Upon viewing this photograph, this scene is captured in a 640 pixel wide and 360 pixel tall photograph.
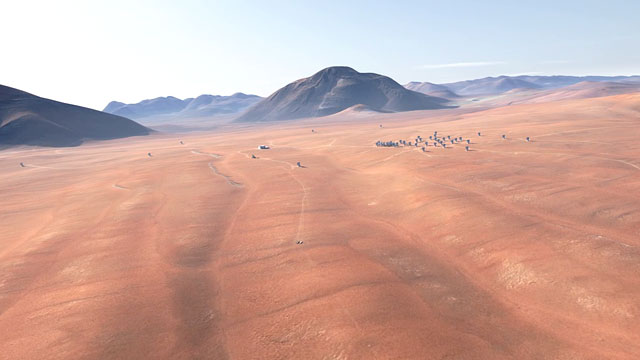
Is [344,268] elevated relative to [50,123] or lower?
lower

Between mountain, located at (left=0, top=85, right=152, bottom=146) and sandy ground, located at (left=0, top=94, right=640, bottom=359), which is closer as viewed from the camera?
sandy ground, located at (left=0, top=94, right=640, bottom=359)

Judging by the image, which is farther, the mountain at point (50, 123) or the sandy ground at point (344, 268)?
the mountain at point (50, 123)

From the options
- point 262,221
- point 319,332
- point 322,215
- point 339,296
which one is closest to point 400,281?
point 339,296

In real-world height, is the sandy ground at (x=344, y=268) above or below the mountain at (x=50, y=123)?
below

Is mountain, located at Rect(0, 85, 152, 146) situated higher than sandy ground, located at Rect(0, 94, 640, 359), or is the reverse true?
mountain, located at Rect(0, 85, 152, 146)

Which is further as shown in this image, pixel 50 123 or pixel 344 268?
pixel 50 123
